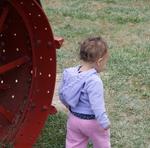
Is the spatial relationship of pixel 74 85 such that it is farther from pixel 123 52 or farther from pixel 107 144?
pixel 123 52

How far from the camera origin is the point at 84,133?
399 centimetres

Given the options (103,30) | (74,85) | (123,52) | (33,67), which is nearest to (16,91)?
(33,67)

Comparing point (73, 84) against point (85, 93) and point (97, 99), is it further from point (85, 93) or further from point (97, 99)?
point (97, 99)

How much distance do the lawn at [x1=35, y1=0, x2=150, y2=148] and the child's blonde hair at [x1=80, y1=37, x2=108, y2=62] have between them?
1140mm

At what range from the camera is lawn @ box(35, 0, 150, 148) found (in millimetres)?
4961

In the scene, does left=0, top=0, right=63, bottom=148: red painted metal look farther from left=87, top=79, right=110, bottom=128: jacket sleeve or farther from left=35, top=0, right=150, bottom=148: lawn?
left=35, top=0, right=150, bottom=148: lawn

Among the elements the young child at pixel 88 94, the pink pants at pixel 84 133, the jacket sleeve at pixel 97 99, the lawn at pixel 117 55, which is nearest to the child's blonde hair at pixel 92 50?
the young child at pixel 88 94

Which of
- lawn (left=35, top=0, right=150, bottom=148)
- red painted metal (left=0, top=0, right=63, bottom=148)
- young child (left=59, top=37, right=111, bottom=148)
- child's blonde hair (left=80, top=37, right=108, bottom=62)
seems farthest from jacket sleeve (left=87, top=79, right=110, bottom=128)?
lawn (left=35, top=0, right=150, bottom=148)

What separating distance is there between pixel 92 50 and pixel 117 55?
336 cm

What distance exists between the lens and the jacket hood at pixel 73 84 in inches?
149

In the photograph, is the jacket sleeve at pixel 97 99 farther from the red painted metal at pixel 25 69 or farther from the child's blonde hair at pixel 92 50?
the red painted metal at pixel 25 69

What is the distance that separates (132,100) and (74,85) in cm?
202

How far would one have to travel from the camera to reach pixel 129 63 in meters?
6.79

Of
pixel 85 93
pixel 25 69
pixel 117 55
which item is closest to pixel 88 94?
pixel 85 93
